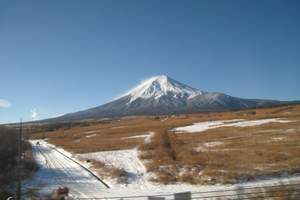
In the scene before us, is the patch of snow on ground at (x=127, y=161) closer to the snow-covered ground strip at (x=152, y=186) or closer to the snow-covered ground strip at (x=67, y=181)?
the snow-covered ground strip at (x=152, y=186)

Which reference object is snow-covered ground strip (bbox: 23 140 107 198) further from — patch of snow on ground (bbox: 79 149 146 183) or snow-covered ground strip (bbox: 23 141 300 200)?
patch of snow on ground (bbox: 79 149 146 183)

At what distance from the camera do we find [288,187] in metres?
20.1

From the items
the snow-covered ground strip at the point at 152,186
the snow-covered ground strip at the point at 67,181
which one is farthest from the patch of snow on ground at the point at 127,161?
the snow-covered ground strip at the point at 67,181

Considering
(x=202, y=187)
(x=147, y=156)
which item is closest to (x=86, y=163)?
(x=147, y=156)

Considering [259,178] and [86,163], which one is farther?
[86,163]

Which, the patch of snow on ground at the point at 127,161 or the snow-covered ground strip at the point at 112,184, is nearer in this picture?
the snow-covered ground strip at the point at 112,184

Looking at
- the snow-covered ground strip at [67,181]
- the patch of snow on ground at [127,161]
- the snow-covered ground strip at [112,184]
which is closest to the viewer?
the snow-covered ground strip at [112,184]

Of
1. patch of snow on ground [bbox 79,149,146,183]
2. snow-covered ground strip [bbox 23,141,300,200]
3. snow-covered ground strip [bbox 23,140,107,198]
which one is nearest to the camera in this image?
snow-covered ground strip [bbox 23,141,300,200]

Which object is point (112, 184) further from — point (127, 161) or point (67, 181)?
point (127, 161)

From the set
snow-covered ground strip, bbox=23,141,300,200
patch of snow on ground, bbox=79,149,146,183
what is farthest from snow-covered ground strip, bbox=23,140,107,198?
patch of snow on ground, bbox=79,149,146,183

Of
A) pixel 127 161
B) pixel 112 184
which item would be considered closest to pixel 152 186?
pixel 112 184

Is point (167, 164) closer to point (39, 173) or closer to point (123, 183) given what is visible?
point (123, 183)

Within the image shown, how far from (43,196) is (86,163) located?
15879mm

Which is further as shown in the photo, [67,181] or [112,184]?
[67,181]
